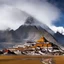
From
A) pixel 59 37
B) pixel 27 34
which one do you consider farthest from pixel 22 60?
pixel 59 37

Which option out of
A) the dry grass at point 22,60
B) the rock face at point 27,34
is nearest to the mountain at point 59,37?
the rock face at point 27,34

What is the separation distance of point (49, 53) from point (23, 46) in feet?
2.49

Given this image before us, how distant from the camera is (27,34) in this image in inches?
229

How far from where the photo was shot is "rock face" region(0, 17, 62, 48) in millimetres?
5730

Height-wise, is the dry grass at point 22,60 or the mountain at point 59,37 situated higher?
the mountain at point 59,37

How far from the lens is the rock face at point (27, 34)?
573cm

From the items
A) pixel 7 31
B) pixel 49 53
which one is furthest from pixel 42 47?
pixel 7 31

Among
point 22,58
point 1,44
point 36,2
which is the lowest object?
point 22,58

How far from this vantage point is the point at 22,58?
580cm

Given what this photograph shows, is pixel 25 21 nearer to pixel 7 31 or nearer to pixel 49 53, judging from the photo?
pixel 7 31

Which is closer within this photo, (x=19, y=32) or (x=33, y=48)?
(x=19, y=32)

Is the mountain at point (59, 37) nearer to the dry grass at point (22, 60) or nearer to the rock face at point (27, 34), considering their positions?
the rock face at point (27, 34)

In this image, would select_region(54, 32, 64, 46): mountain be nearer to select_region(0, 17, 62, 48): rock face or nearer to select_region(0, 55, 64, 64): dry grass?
select_region(0, 17, 62, 48): rock face

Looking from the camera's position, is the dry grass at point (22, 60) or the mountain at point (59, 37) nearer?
the dry grass at point (22, 60)
